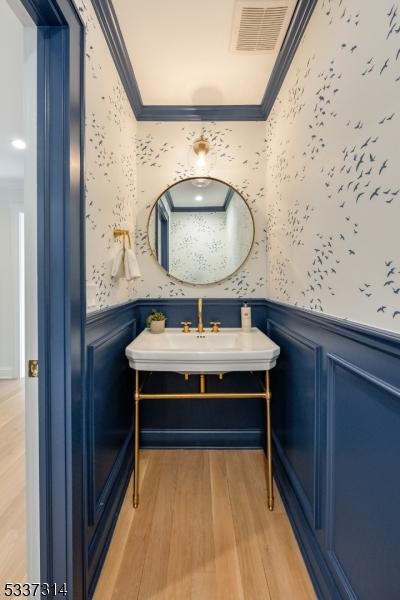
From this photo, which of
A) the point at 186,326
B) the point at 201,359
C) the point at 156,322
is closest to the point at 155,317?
the point at 156,322

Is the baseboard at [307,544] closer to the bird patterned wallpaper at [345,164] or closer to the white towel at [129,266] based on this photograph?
the bird patterned wallpaper at [345,164]

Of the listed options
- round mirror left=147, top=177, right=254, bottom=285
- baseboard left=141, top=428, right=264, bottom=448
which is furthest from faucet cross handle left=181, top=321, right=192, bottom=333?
baseboard left=141, top=428, right=264, bottom=448

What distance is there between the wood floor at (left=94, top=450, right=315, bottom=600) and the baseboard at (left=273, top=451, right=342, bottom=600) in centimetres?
4

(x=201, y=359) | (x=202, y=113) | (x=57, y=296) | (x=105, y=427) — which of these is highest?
(x=202, y=113)

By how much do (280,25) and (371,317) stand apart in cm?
144

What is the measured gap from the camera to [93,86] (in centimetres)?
133

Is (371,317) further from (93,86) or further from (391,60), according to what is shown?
(93,86)

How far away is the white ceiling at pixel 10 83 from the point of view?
5.04 ft

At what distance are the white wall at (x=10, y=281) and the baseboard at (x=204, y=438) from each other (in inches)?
100

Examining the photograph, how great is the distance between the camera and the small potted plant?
206 centimetres

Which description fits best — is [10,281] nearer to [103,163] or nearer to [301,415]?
[103,163]

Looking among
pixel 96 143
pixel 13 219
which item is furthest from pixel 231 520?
pixel 13 219

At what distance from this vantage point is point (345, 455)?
103 cm

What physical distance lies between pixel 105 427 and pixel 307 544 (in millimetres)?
979
